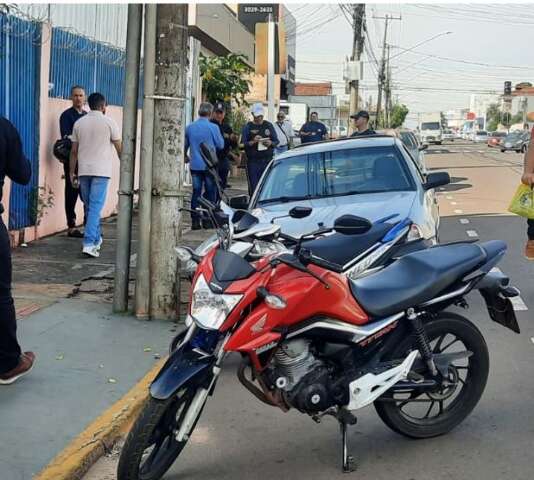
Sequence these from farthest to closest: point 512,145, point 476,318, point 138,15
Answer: point 512,145 → point 476,318 → point 138,15

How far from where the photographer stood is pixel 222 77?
22.8 metres

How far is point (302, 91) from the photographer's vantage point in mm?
91625

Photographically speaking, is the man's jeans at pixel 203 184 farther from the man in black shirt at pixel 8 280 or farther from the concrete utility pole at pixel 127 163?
the man in black shirt at pixel 8 280

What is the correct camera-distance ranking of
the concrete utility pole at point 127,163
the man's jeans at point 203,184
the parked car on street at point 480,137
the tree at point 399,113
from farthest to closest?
the tree at point 399,113 → the parked car on street at point 480,137 → the man's jeans at point 203,184 → the concrete utility pole at point 127,163

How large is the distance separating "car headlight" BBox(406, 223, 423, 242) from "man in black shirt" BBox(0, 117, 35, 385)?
10.2ft

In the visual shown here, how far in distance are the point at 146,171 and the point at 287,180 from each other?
1825mm

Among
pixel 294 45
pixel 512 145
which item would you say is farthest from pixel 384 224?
pixel 294 45

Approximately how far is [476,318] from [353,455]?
3427 millimetres

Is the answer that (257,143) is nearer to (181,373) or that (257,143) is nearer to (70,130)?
(70,130)

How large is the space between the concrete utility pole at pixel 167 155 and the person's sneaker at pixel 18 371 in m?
1.89

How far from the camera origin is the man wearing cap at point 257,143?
14.9m

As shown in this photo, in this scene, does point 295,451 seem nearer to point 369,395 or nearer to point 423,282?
point 369,395

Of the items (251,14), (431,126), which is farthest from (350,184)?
(431,126)

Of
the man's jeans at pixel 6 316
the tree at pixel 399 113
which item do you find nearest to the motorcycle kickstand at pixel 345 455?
the man's jeans at pixel 6 316
